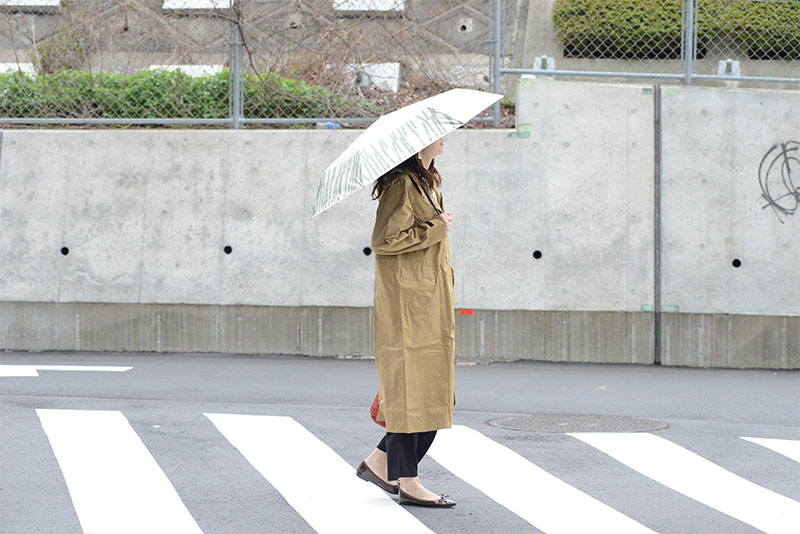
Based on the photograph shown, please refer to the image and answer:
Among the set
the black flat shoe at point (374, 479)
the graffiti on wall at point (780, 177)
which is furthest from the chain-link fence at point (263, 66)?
the black flat shoe at point (374, 479)

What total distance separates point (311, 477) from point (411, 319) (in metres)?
1.30

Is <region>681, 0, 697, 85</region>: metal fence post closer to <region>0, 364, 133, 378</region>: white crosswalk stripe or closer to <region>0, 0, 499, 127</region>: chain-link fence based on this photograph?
<region>0, 0, 499, 127</region>: chain-link fence

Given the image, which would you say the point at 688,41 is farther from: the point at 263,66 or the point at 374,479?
the point at 374,479

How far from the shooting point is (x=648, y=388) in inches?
353

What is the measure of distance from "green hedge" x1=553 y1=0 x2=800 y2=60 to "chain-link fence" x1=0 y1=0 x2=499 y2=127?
174 cm

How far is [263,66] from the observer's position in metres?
11.8

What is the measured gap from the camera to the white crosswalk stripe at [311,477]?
4.88 meters

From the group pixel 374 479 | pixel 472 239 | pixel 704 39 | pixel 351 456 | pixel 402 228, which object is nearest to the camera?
pixel 402 228

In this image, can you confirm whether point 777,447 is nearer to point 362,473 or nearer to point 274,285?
point 362,473

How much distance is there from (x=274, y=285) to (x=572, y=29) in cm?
517

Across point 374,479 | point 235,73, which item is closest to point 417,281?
point 374,479

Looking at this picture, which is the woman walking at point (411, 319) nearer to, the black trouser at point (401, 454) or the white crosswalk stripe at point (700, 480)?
the black trouser at point (401, 454)

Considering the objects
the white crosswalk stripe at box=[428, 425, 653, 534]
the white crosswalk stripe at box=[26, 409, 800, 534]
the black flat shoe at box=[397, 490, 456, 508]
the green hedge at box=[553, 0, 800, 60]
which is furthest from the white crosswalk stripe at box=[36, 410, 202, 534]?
the green hedge at box=[553, 0, 800, 60]

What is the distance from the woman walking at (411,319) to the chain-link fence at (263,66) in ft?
20.9
